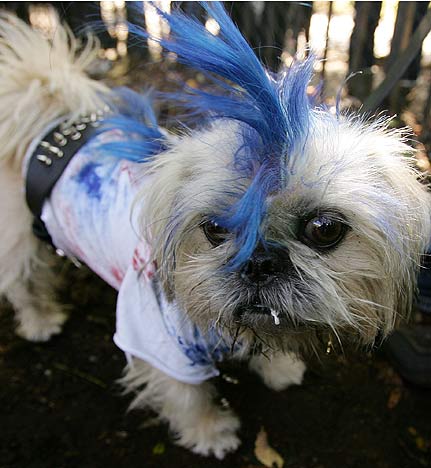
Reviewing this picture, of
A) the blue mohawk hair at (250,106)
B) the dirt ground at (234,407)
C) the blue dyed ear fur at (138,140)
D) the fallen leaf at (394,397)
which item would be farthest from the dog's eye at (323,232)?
the fallen leaf at (394,397)

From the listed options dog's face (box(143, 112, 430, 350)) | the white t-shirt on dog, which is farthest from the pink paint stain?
dog's face (box(143, 112, 430, 350))

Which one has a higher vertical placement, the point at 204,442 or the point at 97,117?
the point at 97,117

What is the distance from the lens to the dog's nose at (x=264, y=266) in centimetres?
115

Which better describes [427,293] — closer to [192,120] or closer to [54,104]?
[192,120]

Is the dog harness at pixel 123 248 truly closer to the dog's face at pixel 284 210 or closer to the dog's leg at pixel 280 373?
the dog's face at pixel 284 210

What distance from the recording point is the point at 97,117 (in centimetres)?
201

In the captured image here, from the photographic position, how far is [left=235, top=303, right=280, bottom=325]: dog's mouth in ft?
3.92

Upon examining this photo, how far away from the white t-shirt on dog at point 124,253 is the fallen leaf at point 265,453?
1.57ft

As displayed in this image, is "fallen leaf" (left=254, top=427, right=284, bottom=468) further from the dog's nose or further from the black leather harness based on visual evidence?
the black leather harness

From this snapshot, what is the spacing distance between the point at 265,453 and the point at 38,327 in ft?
4.33

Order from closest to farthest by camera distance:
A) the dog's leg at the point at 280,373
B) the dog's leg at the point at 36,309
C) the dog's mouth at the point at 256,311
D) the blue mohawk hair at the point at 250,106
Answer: the blue mohawk hair at the point at 250,106
the dog's mouth at the point at 256,311
the dog's leg at the point at 280,373
the dog's leg at the point at 36,309

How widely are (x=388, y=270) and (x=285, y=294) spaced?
0.96ft

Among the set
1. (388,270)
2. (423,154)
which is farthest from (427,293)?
(423,154)

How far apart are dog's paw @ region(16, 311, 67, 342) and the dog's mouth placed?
157 cm
